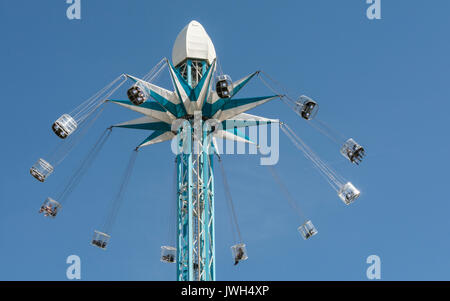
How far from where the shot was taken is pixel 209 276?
46000 mm

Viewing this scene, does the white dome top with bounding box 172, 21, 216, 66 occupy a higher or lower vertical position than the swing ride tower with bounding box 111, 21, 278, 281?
higher

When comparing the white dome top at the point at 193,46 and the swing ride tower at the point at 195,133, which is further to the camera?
the white dome top at the point at 193,46

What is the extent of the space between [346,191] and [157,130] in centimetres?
1250

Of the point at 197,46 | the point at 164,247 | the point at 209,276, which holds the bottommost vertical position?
the point at 209,276

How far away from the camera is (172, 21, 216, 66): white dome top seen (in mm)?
52938

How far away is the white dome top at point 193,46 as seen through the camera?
52.9 metres

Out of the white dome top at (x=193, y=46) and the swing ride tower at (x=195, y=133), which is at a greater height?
the white dome top at (x=193, y=46)

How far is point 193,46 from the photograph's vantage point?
53.1m

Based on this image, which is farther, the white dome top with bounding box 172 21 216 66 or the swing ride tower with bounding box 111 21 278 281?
the white dome top with bounding box 172 21 216 66

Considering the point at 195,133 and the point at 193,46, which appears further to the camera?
the point at 193,46

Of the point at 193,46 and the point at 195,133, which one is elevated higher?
the point at 193,46
